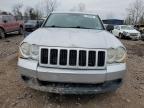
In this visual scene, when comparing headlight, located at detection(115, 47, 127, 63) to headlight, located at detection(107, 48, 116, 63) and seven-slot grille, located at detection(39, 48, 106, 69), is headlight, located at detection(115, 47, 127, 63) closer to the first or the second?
headlight, located at detection(107, 48, 116, 63)

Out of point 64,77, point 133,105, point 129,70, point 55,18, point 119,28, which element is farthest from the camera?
point 119,28

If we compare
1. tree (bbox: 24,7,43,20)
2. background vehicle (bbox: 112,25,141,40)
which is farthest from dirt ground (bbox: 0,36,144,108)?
tree (bbox: 24,7,43,20)

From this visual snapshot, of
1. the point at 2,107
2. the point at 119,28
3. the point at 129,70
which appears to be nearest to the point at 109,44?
the point at 2,107

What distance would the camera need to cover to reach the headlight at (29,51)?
14.1ft

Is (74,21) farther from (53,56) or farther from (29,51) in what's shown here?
(53,56)

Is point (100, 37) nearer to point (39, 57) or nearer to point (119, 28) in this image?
point (39, 57)

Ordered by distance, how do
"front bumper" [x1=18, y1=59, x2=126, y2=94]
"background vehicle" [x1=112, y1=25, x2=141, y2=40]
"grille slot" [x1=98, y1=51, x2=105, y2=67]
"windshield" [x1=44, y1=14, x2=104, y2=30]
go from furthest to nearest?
"background vehicle" [x1=112, y1=25, x2=141, y2=40]
"windshield" [x1=44, y1=14, x2=104, y2=30]
"grille slot" [x1=98, y1=51, x2=105, y2=67]
"front bumper" [x1=18, y1=59, x2=126, y2=94]

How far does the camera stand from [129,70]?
7.39 m

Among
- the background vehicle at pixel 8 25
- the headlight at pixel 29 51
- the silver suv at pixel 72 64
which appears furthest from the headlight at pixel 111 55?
the background vehicle at pixel 8 25

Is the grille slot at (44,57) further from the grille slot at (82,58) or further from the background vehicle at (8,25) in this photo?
the background vehicle at (8,25)

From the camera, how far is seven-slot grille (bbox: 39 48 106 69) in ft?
13.5

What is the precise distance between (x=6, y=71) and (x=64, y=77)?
3.06m

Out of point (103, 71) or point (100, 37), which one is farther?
point (100, 37)

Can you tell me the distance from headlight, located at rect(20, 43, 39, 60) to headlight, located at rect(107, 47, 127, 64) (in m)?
1.19
